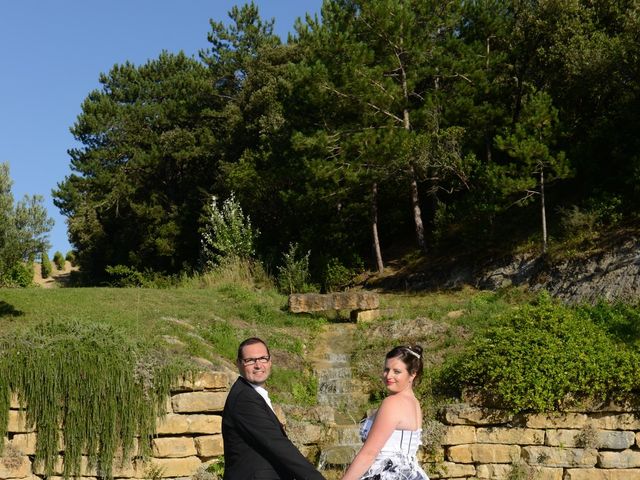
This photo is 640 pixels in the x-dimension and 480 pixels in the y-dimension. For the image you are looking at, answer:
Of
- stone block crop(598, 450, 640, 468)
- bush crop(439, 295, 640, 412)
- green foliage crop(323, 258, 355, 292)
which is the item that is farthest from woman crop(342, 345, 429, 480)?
green foliage crop(323, 258, 355, 292)

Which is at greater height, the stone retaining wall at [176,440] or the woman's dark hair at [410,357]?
the woman's dark hair at [410,357]

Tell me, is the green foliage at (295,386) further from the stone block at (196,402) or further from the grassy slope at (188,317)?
the stone block at (196,402)

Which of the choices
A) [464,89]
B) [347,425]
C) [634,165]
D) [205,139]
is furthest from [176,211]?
[347,425]

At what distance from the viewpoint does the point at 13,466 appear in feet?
25.0

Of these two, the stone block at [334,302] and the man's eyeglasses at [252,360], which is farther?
the stone block at [334,302]

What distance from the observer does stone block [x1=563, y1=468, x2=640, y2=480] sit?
8.09 meters

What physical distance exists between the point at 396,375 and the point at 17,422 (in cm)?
526

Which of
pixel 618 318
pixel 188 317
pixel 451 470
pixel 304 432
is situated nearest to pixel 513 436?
pixel 451 470

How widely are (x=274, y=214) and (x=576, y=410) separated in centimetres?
1643

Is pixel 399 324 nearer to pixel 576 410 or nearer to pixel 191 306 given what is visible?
pixel 191 306

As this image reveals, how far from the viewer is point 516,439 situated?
8242mm

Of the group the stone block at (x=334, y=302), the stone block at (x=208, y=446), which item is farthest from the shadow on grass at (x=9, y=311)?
the stone block at (x=334, y=302)

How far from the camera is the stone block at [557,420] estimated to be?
27.0ft

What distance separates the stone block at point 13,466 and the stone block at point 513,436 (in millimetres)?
4826
